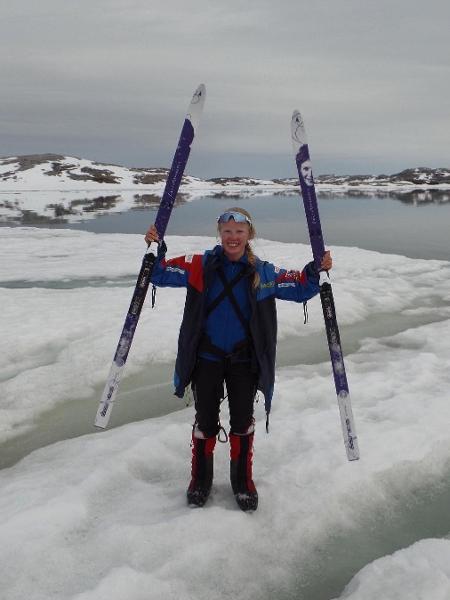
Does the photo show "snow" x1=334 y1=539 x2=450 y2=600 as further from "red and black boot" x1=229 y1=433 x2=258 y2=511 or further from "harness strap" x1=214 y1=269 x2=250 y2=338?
"harness strap" x1=214 y1=269 x2=250 y2=338

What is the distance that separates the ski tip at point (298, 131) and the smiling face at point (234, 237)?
1463 mm

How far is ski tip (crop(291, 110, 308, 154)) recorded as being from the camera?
472 centimetres

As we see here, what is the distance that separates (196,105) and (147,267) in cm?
202

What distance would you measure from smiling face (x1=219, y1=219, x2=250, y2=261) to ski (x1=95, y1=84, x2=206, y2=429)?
727 millimetres

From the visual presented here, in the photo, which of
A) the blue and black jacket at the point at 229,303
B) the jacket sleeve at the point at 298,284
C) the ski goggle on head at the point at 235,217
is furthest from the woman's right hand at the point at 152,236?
the jacket sleeve at the point at 298,284

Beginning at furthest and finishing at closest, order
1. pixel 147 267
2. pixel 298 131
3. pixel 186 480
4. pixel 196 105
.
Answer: pixel 196 105 < pixel 298 131 < pixel 186 480 < pixel 147 267

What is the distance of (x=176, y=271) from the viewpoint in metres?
3.97

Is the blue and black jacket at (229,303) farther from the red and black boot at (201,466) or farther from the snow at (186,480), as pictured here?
the snow at (186,480)

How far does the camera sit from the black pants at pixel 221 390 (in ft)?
12.9

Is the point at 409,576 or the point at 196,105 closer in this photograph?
the point at 409,576

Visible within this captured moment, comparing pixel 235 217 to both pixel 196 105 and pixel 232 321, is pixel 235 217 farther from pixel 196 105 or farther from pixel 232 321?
pixel 196 105

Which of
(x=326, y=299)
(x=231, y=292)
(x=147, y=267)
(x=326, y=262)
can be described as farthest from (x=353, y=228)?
(x=231, y=292)

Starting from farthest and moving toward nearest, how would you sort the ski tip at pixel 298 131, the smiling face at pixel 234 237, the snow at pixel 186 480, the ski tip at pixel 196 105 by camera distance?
the ski tip at pixel 196 105, the ski tip at pixel 298 131, the smiling face at pixel 234 237, the snow at pixel 186 480

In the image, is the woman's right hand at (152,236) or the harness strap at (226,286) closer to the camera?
the harness strap at (226,286)
